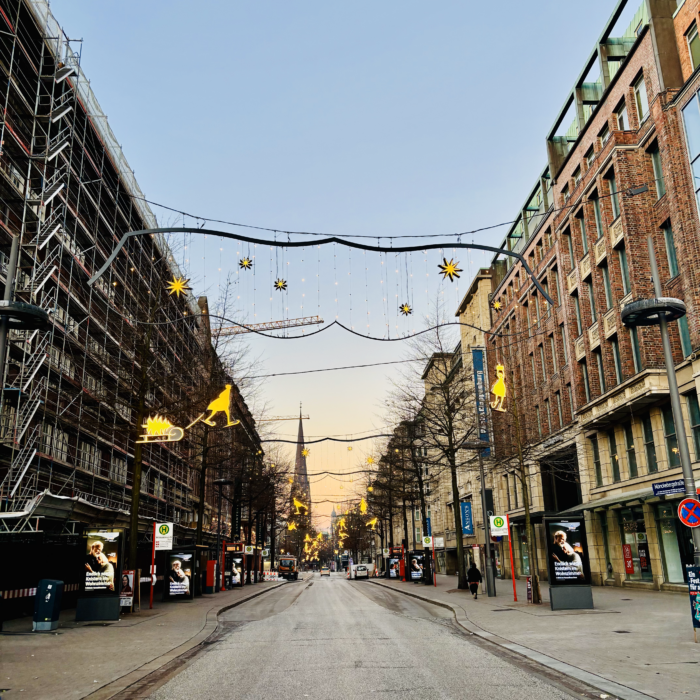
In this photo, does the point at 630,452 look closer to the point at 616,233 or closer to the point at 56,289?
the point at 616,233

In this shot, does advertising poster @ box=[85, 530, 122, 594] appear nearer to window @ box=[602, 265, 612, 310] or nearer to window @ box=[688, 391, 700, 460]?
window @ box=[688, 391, 700, 460]

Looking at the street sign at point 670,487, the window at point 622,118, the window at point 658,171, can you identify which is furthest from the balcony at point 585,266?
the street sign at point 670,487

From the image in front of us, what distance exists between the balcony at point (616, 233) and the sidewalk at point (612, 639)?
49.6ft

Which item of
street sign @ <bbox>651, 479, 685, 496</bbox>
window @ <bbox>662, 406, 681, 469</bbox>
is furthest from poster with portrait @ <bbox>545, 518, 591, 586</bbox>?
window @ <bbox>662, 406, 681, 469</bbox>

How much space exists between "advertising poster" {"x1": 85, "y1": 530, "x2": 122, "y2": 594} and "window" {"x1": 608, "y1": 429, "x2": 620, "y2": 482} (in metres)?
23.1

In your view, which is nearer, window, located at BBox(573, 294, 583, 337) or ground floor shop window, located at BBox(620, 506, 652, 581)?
ground floor shop window, located at BBox(620, 506, 652, 581)

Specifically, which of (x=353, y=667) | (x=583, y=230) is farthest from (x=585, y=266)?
(x=353, y=667)

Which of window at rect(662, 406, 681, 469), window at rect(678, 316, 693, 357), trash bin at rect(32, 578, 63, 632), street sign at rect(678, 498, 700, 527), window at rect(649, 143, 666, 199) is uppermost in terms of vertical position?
window at rect(649, 143, 666, 199)

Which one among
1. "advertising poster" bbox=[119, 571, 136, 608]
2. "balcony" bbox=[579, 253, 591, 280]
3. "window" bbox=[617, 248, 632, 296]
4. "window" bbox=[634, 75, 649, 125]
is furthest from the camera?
"balcony" bbox=[579, 253, 591, 280]

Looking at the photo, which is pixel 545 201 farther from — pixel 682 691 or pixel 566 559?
pixel 682 691

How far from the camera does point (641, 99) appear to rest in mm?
30156

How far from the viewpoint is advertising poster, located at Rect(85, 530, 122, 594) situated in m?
20.8

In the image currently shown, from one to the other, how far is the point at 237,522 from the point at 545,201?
33.9m

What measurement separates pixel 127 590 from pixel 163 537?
260 centimetres
